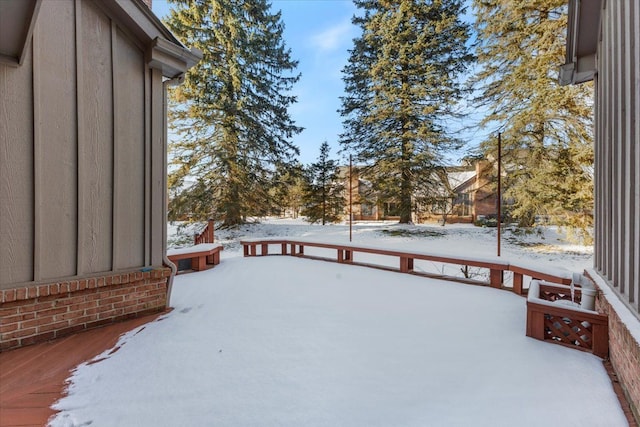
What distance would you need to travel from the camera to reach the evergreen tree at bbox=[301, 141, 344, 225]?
18188mm

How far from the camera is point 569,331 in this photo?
8.15ft

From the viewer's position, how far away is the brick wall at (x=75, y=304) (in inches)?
90.0

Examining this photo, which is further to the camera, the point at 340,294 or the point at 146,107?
the point at 340,294

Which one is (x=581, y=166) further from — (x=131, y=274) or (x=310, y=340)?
(x=131, y=274)

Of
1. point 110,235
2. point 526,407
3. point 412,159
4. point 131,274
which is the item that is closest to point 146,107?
point 110,235

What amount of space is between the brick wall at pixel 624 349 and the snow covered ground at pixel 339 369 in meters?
0.11

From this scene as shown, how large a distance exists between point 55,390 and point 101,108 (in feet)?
8.05

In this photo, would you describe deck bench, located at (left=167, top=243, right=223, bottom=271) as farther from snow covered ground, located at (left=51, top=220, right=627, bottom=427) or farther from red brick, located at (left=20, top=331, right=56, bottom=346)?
red brick, located at (left=20, top=331, right=56, bottom=346)

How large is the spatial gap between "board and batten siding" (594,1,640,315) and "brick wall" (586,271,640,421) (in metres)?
0.09

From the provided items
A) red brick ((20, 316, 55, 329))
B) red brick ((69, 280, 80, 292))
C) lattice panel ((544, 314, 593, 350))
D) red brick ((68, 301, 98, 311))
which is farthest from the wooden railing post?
lattice panel ((544, 314, 593, 350))

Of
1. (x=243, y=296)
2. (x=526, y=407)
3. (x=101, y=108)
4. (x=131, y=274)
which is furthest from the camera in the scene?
(x=243, y=296)

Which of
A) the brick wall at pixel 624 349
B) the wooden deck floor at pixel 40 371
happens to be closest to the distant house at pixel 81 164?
the wooden deck floor at pixel 40 371

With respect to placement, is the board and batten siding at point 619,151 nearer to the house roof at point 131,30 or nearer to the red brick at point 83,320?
the house roof at point 131,30

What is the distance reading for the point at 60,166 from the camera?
252 centimetres
